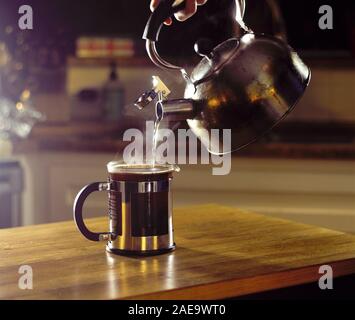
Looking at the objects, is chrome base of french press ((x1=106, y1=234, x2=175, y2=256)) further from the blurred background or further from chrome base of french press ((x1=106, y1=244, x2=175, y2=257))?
the blurred background

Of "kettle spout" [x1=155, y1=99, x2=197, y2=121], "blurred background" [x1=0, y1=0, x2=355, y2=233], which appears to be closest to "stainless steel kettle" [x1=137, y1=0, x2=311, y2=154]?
"kettle spout" [x1=155, y1=99, x2=197, y2=121]

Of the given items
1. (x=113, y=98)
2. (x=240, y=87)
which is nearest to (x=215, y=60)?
(x=240, y=87)

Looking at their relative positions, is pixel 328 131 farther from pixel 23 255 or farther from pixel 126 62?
pixel 23 255

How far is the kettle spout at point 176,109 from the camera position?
1120mm

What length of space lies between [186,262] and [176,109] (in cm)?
25

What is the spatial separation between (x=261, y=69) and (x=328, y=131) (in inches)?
83.6

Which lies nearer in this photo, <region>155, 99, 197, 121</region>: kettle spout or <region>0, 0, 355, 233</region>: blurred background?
<region>155, 99, 197, 121</region>: kettle spout

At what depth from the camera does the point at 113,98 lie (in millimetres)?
3174

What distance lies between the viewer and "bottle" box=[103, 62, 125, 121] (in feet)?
10.4

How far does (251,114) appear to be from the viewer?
1088 mm
